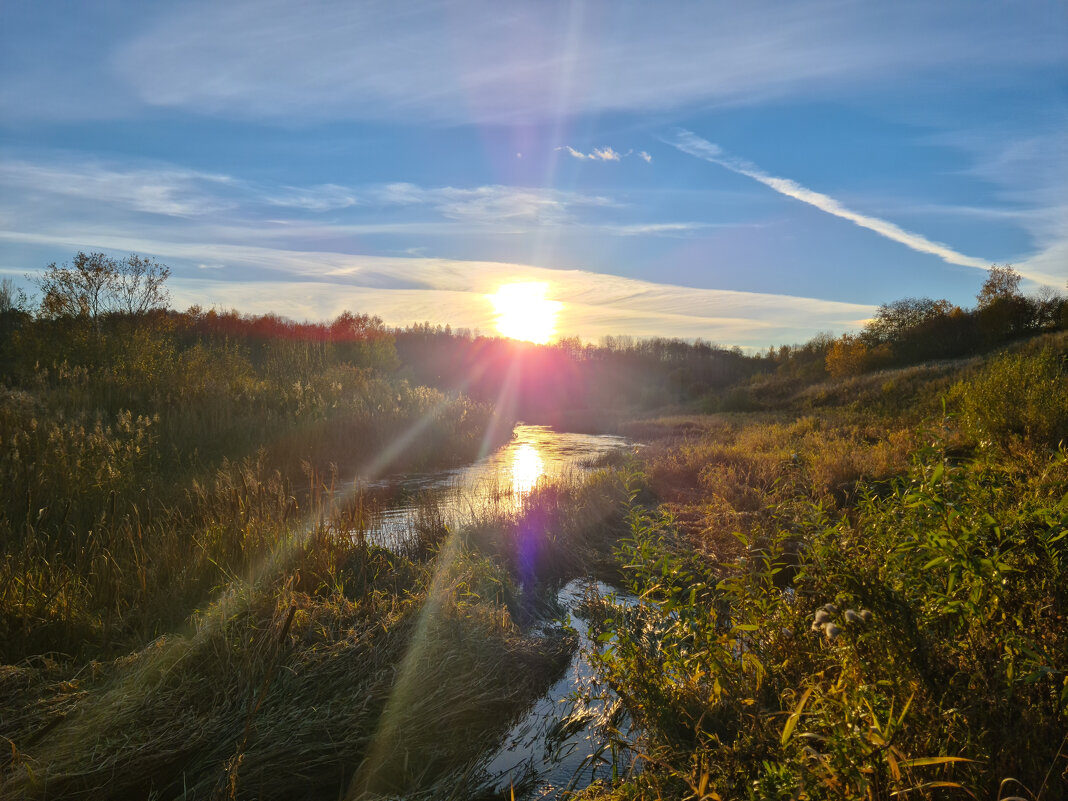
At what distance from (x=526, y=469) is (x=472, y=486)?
132 inches

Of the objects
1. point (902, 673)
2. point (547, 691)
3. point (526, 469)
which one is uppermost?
point (902, 673)

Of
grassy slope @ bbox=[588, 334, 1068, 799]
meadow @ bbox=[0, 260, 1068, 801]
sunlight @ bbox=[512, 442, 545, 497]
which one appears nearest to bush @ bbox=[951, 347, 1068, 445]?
meadow @ bbox=[0, 260, 1068, 801]

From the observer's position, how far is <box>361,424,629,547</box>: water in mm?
9469

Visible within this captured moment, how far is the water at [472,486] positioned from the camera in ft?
31.1

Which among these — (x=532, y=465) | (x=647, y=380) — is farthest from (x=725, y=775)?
(x=647, y=380)

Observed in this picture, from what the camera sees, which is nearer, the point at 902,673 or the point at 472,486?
the point at 902,673

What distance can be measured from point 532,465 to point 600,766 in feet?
45.9

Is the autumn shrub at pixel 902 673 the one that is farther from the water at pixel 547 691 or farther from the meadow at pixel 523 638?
the water at pixel 547 691

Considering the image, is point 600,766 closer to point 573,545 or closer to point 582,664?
point 582,664

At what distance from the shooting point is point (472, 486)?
45.0ft

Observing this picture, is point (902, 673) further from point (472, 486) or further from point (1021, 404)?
point (1021, 404)

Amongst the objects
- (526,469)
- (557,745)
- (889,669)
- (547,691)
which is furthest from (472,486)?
(889,669)

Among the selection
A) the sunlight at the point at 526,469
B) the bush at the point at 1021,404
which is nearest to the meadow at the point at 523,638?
the bush at the point at 1021,404

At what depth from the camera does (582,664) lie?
5219 mm
